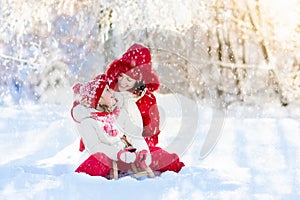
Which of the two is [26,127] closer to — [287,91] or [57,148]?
[57,148]

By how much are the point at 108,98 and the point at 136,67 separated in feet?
0.51

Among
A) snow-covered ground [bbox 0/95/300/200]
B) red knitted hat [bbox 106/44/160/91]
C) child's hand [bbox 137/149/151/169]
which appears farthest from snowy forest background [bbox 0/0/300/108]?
child's hand [bbox 137/149/151/169]

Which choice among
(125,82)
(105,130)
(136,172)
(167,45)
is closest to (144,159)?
(136,172)

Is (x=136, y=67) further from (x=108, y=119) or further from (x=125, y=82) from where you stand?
(x=108, y=119)

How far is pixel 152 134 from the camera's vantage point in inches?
71.9

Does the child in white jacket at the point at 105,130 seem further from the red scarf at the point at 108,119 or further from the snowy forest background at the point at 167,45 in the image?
the snowy forest background at the point at 167,45

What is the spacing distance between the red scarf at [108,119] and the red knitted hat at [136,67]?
0.44 ft

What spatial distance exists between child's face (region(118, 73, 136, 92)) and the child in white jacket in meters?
0.06

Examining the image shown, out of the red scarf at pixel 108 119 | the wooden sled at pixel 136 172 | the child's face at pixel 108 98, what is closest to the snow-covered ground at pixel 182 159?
the wooden sled at pixel 136 172

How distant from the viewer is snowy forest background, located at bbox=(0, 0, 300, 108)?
12.0 feet

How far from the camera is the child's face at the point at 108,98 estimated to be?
1.81 m

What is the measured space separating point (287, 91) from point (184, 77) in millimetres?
805

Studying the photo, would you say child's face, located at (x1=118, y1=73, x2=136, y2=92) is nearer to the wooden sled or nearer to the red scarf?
the red scarf

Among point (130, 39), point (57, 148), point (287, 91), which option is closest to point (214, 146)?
point (57, 148)
